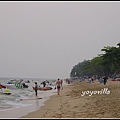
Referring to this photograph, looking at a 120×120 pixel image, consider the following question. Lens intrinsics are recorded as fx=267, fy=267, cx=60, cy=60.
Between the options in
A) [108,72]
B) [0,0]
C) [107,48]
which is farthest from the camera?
[108,72]

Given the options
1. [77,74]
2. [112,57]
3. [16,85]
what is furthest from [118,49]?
[77,74]

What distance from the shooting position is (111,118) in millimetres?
8266

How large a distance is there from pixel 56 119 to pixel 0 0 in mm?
7887

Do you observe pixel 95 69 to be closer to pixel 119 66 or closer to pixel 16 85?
pixel 119 66

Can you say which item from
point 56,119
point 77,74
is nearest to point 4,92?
point 56,119

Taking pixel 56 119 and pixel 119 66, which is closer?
pixel 56 119

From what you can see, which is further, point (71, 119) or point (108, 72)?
point (108, 72)

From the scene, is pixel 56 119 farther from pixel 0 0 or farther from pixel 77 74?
pixel 77 74

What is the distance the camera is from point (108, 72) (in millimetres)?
80938

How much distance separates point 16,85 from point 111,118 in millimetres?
41913

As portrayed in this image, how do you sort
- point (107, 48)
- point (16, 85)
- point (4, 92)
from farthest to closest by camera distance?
point (107, 48), point (16, 85), point (4, 92)

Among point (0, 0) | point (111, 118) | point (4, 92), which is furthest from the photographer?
point (4, 92)

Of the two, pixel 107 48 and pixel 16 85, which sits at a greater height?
pixel 107 48

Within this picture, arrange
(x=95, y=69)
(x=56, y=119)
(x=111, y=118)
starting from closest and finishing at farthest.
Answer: (x=111, y=118) → (x=56, y=119) → (x=95, y=69)
